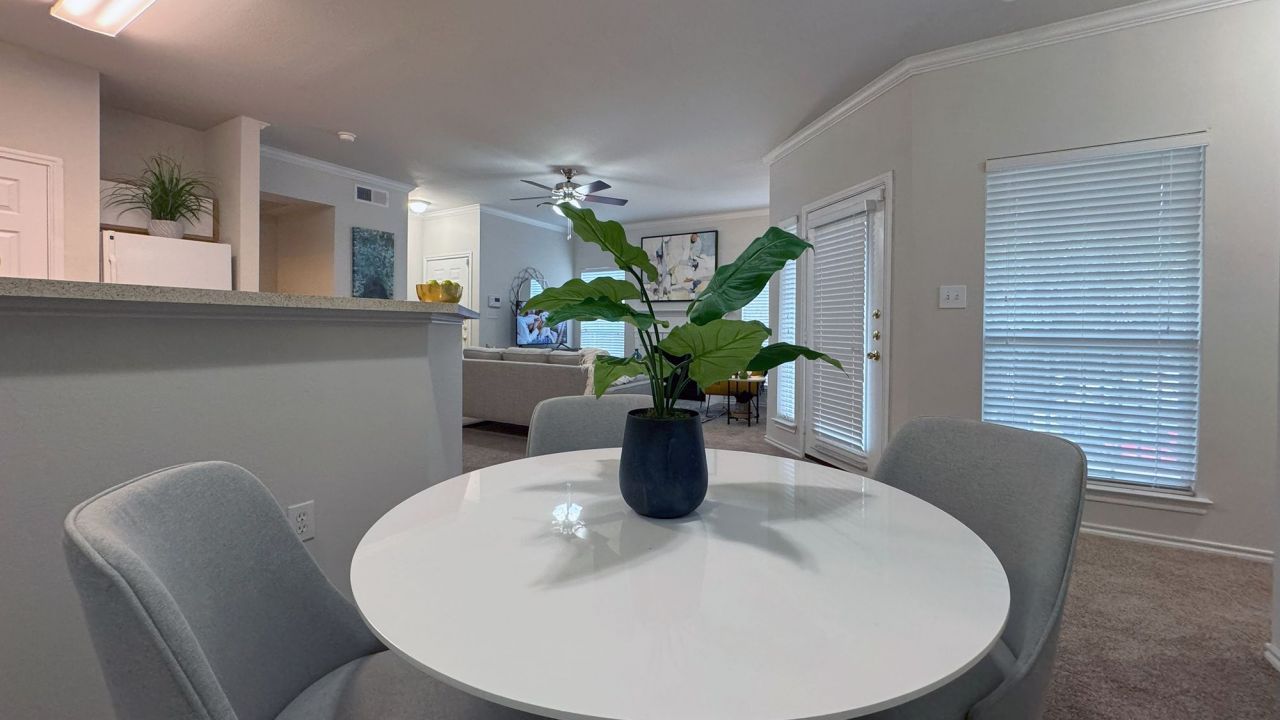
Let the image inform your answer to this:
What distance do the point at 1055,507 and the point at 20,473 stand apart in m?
1.83

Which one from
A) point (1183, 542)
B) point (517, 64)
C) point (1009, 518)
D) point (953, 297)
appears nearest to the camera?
point (1009, 518)

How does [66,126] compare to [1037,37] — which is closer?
[1037,37]

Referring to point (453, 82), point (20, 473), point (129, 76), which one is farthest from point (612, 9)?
point (129, 76)

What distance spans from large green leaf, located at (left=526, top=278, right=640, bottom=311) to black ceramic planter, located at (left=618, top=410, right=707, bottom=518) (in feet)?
0.67

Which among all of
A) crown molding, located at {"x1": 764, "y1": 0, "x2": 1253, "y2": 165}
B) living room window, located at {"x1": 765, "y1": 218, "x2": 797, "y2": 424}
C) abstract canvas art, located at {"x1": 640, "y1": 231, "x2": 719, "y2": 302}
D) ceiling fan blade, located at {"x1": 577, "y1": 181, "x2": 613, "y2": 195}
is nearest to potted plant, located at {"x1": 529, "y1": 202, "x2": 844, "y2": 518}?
crown molding, located at {"x1": 764, "y1": 0, "x2": 1253, "y2": 165}

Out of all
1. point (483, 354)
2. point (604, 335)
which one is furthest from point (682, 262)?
point (483, 354)

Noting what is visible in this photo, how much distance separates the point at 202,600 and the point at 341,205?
572 centimetres

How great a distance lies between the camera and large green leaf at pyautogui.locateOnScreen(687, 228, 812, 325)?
851mm

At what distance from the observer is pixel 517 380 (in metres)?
4.80

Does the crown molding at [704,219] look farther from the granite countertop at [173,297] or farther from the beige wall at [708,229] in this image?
the granite countertop at [173,297]

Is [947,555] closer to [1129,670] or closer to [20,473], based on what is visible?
[1129,670]

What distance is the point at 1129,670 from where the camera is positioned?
1.63 meters

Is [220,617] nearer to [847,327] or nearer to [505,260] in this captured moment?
[847,327]

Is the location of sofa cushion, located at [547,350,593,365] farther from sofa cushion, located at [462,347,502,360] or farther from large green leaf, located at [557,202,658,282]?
large green leaf, located at [557,202,658,282]
